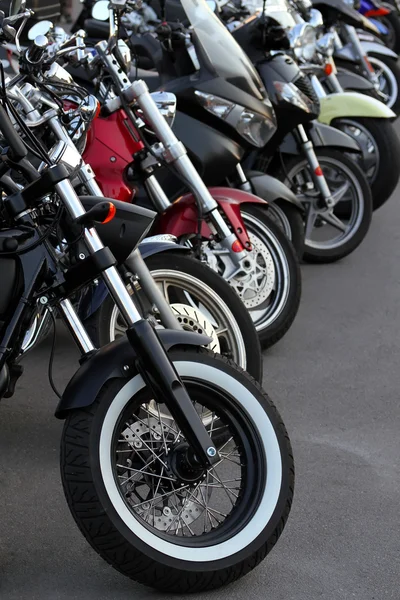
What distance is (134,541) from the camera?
292cm

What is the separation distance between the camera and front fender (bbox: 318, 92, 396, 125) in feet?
22.2

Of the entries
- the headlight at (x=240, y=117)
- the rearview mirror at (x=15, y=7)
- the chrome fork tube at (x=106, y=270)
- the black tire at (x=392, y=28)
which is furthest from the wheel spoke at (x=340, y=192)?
the black tire at (x=392, y=28)

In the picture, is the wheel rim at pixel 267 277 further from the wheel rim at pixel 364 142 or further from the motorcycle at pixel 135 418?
the wheel rim at pixel 364 142

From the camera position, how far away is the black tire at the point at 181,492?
9.56ft

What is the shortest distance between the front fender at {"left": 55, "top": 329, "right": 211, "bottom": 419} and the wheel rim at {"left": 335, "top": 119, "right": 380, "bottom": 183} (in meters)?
4.18

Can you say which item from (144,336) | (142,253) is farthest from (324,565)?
(142,253)

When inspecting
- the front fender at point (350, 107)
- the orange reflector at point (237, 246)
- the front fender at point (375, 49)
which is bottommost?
the front fender at point (375, 49)

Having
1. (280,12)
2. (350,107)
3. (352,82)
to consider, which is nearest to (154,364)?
(280,12)

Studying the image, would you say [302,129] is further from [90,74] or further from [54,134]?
[54,134]

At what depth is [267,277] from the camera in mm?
4992

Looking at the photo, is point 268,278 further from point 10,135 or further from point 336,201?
point 10,135

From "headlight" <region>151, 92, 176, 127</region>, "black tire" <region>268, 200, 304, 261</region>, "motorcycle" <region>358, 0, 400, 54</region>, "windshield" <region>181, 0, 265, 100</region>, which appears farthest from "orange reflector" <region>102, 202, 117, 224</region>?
"motorcycle" <region>358, 0, 400, 54</region>

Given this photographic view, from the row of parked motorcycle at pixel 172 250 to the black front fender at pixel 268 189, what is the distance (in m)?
0.01

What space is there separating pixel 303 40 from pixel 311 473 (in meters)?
3.38
